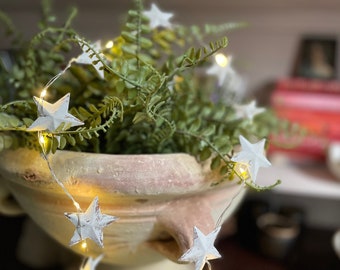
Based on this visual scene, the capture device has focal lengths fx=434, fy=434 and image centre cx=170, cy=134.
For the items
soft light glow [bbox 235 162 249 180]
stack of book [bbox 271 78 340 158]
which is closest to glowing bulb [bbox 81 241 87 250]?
soft light glow [bbox 235 162 249 180]

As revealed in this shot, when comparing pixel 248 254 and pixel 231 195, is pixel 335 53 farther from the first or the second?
pixel 231 195

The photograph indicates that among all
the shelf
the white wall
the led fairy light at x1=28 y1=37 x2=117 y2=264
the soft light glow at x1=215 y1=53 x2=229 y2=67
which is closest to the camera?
the led fairy light at x1=28 y1=37 x2=117 y2=264

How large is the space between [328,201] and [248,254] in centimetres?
25

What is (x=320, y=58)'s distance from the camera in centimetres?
85

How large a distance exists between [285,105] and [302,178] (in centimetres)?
14

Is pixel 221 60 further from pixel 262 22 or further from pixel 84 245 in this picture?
pixel 262 22

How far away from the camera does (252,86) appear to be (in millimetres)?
898

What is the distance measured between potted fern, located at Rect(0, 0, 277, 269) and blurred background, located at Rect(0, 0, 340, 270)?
31 centimetres

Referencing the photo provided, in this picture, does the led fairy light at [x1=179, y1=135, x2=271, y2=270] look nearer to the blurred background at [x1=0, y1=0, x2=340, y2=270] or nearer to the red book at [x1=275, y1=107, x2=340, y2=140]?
the blurred background at [x1=0, y1=0, x2=340, y2=270]

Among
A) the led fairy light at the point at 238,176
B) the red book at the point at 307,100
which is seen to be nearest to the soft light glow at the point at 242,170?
the led fairy light at the point at 238,176

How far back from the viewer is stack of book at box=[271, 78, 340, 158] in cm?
78

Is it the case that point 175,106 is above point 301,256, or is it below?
above

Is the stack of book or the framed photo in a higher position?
the framed photo

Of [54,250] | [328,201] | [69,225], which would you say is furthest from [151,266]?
[328,201]
